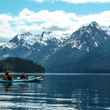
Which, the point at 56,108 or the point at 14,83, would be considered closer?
the point at 56,108

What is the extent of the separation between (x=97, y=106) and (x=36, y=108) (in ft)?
30.6

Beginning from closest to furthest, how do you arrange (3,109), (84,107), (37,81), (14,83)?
(3,109) → (84,107) → (14,83) → (37,81)

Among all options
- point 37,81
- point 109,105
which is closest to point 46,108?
point 109,105

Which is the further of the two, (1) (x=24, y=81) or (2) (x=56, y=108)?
(1) (x=24, y=81)

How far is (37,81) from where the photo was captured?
155m

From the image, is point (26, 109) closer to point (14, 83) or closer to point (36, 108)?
point (36, 108)

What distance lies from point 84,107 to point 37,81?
3754 inches

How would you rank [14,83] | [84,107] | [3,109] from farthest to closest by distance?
1. [14,83]
2. [84,107]
3. [3,109]

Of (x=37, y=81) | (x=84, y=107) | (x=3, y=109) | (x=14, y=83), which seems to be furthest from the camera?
(x=37, y=81)

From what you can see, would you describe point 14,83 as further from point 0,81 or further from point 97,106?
point 97,106

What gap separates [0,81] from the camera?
140625 mm

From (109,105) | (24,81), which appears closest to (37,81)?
(24,81)

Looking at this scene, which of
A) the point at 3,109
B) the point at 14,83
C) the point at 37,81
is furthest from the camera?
the point at 37,81

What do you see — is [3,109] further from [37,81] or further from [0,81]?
[37,81]
